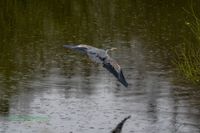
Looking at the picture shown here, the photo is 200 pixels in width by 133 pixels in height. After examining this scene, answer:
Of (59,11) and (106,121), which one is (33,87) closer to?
(106,121)

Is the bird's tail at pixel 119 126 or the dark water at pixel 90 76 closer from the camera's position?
the bird's tail at pixel 119 126

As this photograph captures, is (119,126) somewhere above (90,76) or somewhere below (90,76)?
below

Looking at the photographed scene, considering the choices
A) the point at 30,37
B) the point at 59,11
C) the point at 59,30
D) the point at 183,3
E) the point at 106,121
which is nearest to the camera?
the point at 106,121

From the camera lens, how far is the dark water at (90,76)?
38.2ft

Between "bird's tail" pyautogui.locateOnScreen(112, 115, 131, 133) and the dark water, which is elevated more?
the dark water

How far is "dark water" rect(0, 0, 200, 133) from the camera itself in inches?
458

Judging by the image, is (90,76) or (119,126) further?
(90,76)

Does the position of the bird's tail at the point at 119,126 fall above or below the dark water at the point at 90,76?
below

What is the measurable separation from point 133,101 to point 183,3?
14307 millimetres

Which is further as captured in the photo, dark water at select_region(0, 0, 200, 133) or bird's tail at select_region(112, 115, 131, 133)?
dark water at select_region(0, 0, 200, 133)

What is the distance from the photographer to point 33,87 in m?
13.7

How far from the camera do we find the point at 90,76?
48.3 feet

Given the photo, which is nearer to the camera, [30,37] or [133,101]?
[133,101]

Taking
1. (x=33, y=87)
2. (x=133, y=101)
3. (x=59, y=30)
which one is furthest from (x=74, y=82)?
(x=59, y=30)
